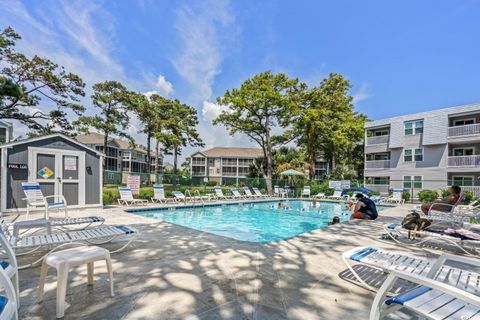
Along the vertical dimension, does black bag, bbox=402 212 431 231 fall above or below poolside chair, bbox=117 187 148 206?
above

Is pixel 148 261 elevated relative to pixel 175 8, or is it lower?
lower

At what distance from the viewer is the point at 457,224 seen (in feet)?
19.1

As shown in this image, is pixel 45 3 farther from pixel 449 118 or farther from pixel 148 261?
pixel 449 118

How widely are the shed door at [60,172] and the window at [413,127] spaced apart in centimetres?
2336

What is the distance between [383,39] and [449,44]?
3119 millimetres

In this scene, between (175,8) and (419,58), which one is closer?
(175,8)

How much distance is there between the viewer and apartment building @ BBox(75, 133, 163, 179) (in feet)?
134

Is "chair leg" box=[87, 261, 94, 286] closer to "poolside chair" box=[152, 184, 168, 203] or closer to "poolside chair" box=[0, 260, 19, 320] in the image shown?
"poolside chair" box=[0, 260, 19, 320]

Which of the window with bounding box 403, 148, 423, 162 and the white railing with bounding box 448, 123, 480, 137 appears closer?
the white railing with bounding box 448, 123, 480, 137

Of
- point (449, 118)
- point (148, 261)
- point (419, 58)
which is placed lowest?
point (148, 261)

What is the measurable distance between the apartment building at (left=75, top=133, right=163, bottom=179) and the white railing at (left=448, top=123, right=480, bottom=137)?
3962 cm

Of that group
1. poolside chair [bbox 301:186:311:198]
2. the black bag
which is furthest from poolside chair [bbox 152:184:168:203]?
poolside chair [bbox 301:186:311:198]

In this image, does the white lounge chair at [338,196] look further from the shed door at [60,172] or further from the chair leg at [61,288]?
the chair leg at [61,288]

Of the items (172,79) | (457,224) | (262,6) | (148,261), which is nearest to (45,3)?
(262,6)
